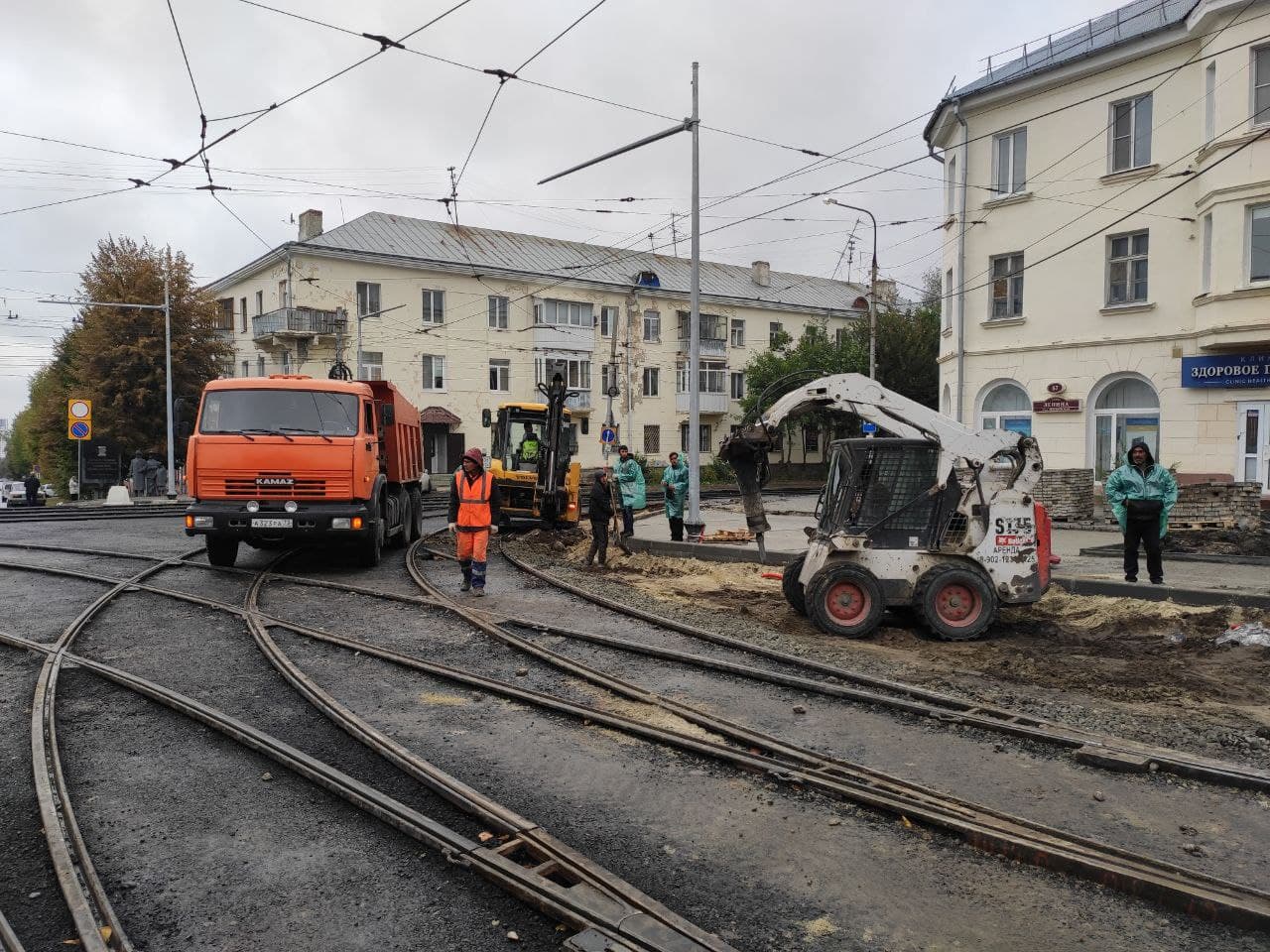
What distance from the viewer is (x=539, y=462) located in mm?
19078

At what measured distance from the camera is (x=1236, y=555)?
13.9 meters

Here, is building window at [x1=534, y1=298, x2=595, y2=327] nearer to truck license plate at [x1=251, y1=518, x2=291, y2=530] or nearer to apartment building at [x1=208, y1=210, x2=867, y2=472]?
apartment building at [x1=208, y1=210, x2=867, y2=472]

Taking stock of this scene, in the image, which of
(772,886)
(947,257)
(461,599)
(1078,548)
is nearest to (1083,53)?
(947,257)

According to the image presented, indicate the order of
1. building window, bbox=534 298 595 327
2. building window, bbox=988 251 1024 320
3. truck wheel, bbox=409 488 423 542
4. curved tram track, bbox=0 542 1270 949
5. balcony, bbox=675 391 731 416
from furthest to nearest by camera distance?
balcony, bbox=675 391 731 416 → building window, bbox=534 298 595 327 → building window, bbox=988 251 1024 320 → truck wheel, bbox=409 488 423 542 → curved tram track, bbox=0 542 1270 949

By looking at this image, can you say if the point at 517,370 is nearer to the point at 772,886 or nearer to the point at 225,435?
the point at 225,435

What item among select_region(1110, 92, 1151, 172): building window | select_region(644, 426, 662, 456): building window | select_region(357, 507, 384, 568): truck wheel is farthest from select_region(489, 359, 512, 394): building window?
select_region(357, 507, 384, 568): truck wheel

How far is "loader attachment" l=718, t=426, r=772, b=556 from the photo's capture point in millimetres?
9531

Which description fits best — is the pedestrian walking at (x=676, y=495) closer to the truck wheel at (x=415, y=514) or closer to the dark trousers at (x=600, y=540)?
the dark trousers at (x=600, y=540)

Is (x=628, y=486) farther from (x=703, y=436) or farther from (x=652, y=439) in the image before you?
(x=703, y=436)

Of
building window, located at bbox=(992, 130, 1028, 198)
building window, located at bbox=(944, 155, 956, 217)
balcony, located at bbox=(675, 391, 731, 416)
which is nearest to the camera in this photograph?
building window, located at bbox=(992, 130, 1028, 198)

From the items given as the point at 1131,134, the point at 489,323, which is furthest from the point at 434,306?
the point at 1131,134

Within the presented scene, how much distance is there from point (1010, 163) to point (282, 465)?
18.6m

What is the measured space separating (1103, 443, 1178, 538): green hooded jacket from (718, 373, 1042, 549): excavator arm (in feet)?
7.02

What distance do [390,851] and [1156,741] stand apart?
4.44 meters
